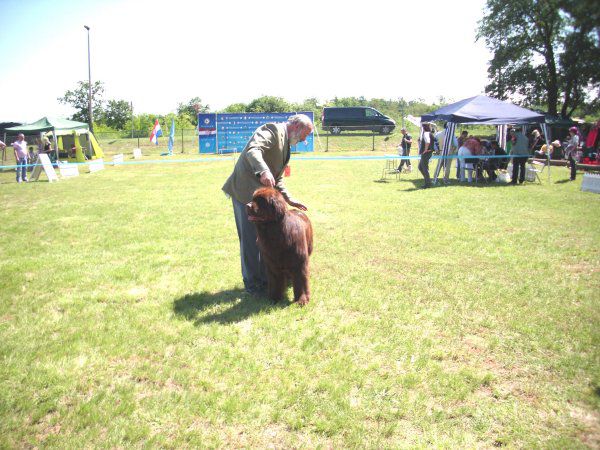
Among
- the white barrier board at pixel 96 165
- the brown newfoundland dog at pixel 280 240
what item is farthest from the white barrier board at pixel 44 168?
the brown newfoundland dog at pixel 280 240

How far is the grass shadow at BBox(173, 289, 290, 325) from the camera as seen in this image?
404 cm

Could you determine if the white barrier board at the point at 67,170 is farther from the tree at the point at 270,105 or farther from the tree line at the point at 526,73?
the tree at the point at 270,105

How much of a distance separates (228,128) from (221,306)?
89.2 ft

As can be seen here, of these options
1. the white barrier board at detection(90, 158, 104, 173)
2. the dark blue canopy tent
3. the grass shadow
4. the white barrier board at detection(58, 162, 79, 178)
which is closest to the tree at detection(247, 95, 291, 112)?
the white barrier board at detection(90, 158, 104, 173)

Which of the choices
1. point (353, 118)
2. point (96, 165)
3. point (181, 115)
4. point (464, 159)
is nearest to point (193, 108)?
point (181, 115)

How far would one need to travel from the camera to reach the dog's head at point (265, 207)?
3.66 m

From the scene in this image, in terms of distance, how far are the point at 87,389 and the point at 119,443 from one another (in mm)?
733

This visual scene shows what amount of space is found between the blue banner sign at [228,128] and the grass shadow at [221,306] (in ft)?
84.4

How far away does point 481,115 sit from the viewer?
13859mm

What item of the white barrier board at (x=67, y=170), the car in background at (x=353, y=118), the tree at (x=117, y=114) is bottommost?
the white barrier board at (x=67, y=170)

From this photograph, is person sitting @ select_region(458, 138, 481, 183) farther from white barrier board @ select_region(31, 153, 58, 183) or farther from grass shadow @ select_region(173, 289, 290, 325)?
white barrier board @ select_region(31, 153, 58, 183)

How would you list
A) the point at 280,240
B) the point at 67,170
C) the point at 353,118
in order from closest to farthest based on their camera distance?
the point at 280,240 < the point at 67,170 < the point at 353,118

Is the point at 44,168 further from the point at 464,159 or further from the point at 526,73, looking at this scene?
the point at 526,73

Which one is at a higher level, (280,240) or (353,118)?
(353,118)
